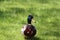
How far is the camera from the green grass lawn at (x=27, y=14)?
700 cm

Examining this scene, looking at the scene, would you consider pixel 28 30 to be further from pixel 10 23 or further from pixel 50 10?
pixel 50 10

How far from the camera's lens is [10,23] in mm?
7824

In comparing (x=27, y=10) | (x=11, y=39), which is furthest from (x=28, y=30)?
(x=27, y=10)

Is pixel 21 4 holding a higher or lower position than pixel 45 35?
higher

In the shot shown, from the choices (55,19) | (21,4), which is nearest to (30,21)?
(55,19)

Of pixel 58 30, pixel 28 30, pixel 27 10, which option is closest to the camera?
pixel 28 30

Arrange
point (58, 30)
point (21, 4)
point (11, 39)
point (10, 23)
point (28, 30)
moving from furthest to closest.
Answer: point (21, 4) < point (10, 23) < point (58, 30) < point (11, 39) < point (28, 30)

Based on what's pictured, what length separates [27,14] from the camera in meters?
8.75

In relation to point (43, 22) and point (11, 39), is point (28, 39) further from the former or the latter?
point (43, 22)

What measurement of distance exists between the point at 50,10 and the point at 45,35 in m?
2.46

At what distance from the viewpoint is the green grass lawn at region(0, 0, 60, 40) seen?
23.0ft

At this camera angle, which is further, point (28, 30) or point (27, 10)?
point (27, 10)

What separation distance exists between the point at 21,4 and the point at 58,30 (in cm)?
310

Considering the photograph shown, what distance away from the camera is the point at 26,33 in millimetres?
6172
